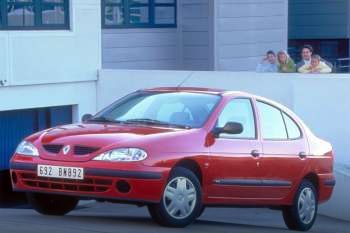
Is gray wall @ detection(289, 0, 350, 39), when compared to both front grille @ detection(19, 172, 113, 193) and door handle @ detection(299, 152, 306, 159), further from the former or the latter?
front grille @ detection(19, 172, 113, 193)

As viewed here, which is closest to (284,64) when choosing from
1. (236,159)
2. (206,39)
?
(206,39)

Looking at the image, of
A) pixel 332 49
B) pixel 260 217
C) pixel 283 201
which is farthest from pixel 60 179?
pixel 332 49

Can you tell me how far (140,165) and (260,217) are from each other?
614 centimetres

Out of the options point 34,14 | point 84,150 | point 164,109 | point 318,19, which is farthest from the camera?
point 318,19

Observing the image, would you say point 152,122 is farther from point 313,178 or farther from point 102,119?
point 313,178

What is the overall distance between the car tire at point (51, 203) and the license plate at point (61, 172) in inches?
23.5

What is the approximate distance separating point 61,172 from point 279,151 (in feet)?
9.51

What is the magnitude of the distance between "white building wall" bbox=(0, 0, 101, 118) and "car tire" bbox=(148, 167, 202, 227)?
7.23m

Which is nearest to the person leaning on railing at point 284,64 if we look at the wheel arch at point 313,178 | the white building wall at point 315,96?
the white building wall at point 315,96

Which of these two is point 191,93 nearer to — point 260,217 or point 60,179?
point 60,179

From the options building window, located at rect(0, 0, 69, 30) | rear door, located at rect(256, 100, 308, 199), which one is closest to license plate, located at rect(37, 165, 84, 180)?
rear door, located at rect(256, 100, 308, 199)

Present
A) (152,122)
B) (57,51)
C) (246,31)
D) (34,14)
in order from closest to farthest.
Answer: (152,122)
(34,14)
(57,51)
(246,31)

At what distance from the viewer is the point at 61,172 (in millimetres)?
11227

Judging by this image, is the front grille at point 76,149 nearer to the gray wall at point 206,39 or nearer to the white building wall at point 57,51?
the white building wall at point 57,51
